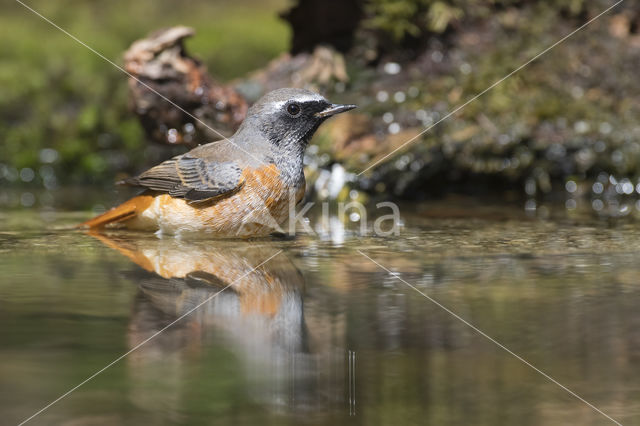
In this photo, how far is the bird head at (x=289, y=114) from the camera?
536 cm

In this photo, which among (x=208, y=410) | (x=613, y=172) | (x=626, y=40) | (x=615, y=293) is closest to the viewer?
(x=208, y=410)

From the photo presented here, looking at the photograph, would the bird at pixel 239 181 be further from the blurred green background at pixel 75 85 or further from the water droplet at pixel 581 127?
the blurred green background at pixel 75 85

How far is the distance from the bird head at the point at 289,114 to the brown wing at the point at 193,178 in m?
0.41

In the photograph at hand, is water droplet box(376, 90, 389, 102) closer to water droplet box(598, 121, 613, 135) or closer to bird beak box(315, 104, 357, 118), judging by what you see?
water droplet box(598, 121, 613, 135)

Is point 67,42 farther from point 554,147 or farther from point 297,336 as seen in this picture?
point 297,336

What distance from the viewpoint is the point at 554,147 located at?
759 cm

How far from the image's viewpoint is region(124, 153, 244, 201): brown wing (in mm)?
5070

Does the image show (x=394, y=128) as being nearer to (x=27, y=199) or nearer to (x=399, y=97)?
(x=399, y=97)

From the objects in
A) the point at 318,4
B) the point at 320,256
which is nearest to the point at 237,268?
the point at 320,256

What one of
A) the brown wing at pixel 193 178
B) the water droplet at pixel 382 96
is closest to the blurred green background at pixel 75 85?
the water droplet at pixel 382 96

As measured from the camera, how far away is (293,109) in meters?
5.38

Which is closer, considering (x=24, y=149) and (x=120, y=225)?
(x=120, y=225)

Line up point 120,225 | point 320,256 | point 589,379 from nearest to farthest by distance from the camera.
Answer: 1. point 589,379
2. point 320,256
3. point 120,225

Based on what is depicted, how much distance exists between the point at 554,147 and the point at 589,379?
5.29m
